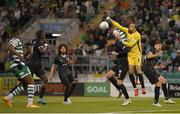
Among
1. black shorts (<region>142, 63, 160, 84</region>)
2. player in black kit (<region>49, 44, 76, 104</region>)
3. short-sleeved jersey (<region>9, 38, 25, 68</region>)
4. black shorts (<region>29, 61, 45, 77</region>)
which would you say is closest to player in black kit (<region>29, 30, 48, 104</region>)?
black shorts (<region>29, 61, 45, 77</region>)

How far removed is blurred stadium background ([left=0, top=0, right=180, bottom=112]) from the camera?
1305 inches

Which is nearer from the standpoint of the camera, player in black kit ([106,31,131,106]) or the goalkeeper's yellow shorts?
player in black kit ([106,31,131,106])

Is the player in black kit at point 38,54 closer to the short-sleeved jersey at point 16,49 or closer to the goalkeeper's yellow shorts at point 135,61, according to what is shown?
the short-sleeved jersey at point 16,49

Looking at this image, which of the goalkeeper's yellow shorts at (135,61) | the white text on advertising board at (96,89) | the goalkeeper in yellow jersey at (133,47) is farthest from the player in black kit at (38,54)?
the white text on advertising board at (96,89)

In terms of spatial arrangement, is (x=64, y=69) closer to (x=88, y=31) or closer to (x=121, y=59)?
(x=121, y=59)

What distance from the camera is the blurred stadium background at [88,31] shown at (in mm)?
33156

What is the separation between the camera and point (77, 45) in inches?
1542

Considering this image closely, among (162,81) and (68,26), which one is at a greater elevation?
(68,26)

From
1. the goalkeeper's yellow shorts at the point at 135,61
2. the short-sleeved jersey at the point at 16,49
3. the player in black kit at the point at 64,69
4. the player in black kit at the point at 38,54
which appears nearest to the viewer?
the short-sleeved jersey at the point at 16,49

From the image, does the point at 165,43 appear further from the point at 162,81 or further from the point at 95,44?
the point at 162,81

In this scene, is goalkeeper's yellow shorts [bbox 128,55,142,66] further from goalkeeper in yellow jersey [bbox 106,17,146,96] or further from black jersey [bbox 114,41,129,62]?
black jersey [bbox 114,41,129,62]

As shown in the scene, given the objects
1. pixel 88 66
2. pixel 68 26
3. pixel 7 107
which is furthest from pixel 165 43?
pixel 7 107

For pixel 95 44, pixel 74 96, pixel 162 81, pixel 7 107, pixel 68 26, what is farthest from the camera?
pixel 68 26

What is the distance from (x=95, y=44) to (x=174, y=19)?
472 centimetres
